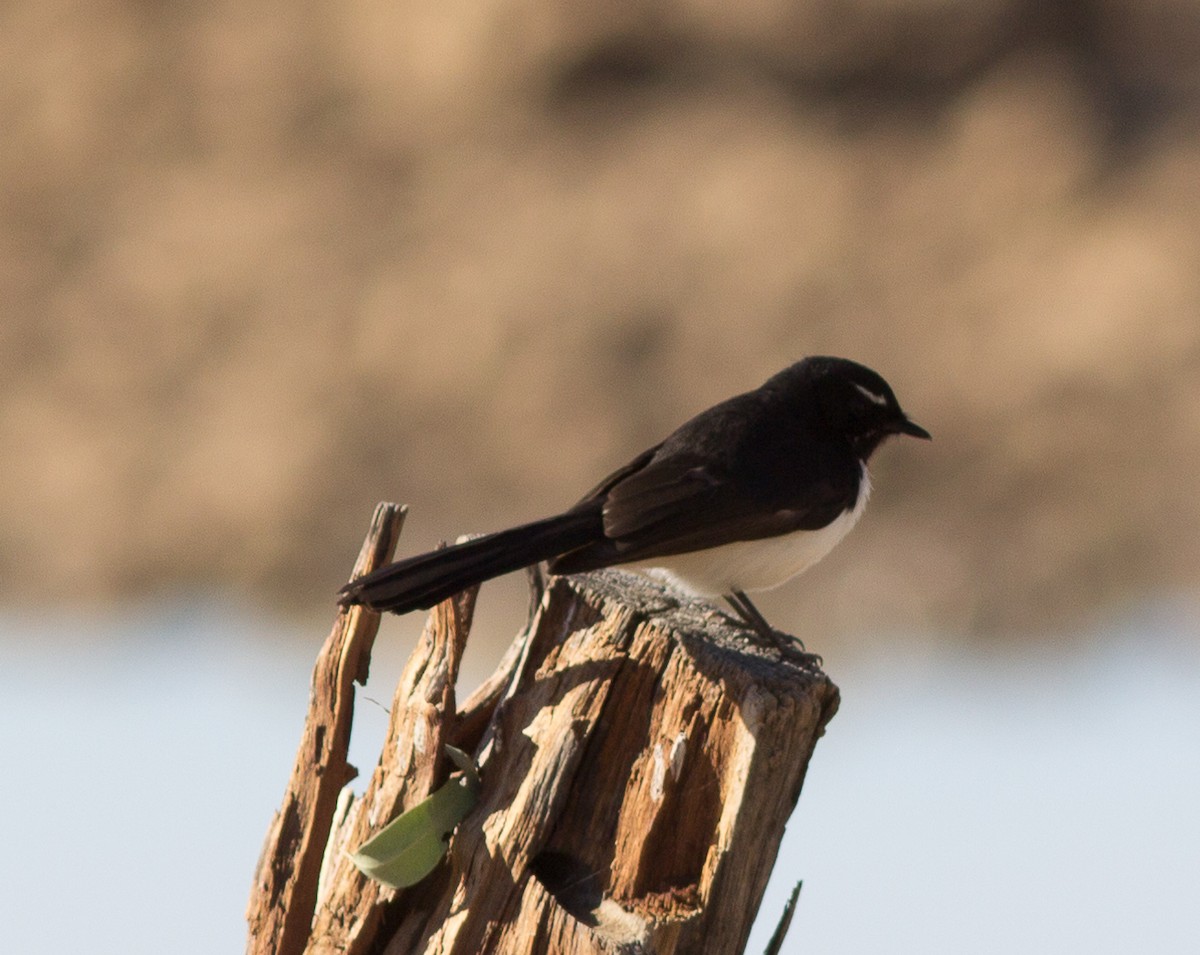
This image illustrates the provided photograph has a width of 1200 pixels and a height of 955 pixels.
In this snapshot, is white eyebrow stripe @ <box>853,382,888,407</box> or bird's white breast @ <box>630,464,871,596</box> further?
white eyebrow stripe @ <box>853,382,888,407</box>

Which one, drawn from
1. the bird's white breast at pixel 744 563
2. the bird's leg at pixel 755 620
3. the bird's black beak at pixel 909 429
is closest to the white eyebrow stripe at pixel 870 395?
the bird's black beak at pixel 909 429

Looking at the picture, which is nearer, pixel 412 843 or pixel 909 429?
pixel 412 843

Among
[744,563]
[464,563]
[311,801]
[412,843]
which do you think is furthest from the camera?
[744,563]

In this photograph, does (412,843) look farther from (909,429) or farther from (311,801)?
(909,429)

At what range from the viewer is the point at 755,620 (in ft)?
17.4

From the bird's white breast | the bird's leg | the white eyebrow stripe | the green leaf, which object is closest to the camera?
the green leaf

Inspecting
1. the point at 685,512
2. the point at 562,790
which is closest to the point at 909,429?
the point at 685,512

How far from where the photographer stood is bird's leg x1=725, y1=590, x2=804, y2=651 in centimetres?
512

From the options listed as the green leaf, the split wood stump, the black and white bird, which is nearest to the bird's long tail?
the black and white bird

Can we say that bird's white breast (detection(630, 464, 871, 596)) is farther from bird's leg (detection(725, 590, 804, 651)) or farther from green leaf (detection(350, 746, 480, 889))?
green leaf (detection(350, 746, 480, 889))

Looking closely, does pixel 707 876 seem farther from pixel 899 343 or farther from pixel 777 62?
pixel 777 62

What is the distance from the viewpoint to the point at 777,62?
446 inches

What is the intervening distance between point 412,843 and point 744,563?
5.01ft

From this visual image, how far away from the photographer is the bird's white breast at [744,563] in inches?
209
